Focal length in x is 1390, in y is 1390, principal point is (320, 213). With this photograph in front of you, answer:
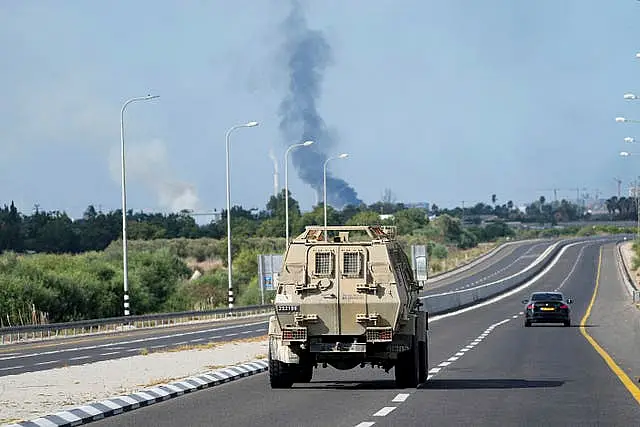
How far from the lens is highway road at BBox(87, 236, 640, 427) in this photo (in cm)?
1702

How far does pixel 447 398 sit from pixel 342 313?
2.79m

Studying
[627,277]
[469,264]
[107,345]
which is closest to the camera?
[107,345]

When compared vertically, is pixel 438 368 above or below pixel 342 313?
below

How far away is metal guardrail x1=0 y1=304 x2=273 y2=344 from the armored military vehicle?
92.3 feet

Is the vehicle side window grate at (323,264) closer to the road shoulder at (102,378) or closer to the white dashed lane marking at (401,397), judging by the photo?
the white dashed lane marking at (401,397)

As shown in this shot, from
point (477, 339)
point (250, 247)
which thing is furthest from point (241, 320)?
point (250, 247)

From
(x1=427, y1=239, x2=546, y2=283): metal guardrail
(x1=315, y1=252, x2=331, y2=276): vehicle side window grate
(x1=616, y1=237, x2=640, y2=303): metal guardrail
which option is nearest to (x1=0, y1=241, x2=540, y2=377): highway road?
(x1=315, y1=252, x2=331, y2=276): vehicle side window grate

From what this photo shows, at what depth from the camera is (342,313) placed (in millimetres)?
22312

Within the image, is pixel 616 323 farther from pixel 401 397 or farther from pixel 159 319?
pixel 401 397

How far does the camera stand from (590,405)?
61.6 ft

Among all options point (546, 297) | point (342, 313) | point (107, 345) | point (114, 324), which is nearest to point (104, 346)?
point (107, 345)

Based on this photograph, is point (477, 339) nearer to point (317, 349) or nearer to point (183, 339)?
point (183, 339)

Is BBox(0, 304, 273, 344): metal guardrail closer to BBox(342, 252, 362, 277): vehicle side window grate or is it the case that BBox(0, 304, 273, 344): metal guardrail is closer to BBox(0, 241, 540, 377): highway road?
BBox(0, 241, 540, 377): highway road

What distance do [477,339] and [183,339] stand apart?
10.4m
